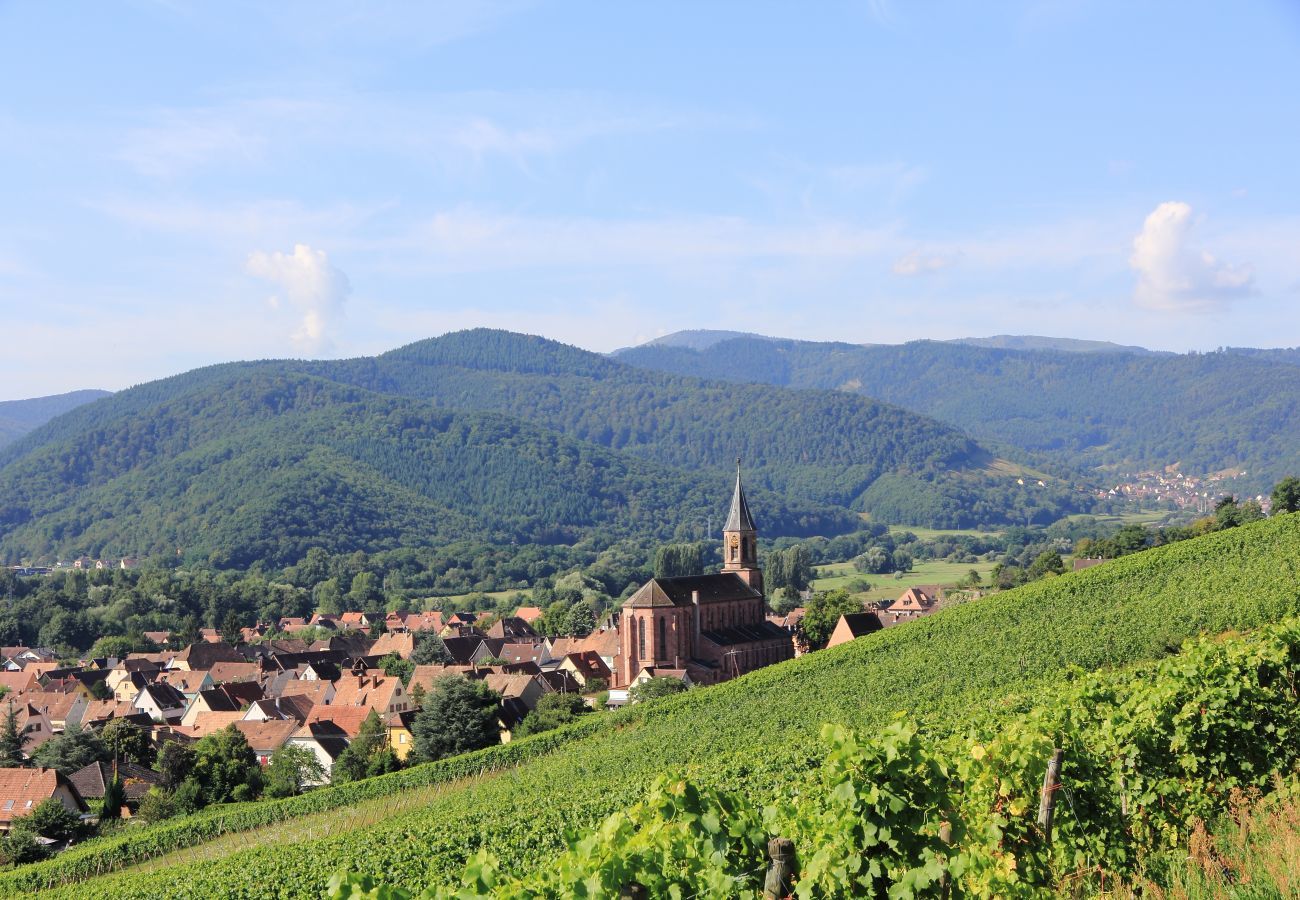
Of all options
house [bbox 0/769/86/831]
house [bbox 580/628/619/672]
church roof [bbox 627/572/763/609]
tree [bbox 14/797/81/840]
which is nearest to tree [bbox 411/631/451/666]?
house [bbox 580/628/619/672]

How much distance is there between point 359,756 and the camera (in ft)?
141

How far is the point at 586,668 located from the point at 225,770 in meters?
28.6

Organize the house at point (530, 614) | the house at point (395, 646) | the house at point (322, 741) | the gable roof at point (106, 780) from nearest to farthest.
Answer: the gable roof at point (106, 780)
the house at point (322, 741)
the house at point (395, 646)
the house at point (530, 614)

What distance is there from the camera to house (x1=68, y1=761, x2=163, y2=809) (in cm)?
4147

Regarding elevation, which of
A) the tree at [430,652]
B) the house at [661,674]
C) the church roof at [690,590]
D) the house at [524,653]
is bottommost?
the house at [524,653]

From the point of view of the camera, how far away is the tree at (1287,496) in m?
58.1

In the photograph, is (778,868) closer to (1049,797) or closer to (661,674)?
(1049,797)

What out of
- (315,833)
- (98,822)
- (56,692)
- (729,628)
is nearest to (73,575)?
(56,692)

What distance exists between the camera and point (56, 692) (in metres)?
67.1

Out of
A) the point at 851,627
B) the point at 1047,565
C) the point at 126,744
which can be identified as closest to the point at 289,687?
the point at 126,744

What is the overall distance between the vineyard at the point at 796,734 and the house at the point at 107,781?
28.1 ft

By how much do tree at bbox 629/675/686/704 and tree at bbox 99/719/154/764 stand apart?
19.2 meters

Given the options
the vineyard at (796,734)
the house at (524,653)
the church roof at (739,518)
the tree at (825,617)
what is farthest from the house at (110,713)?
the tree at (825,617)

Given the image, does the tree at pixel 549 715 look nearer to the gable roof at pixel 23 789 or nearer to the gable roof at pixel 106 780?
the gable roof at pixel 106 780
